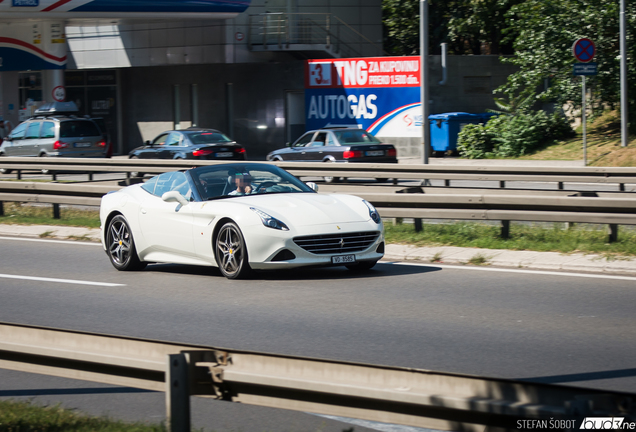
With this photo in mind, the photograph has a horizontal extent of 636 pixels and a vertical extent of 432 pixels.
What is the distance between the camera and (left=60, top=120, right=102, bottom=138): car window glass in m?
27.3

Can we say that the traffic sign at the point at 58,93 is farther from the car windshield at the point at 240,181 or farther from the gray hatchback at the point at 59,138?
the car windshield at the point at 240,181

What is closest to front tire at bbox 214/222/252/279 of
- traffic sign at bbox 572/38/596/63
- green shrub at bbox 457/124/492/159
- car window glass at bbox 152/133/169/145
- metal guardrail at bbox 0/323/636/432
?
metal guardrail at bbox 0/323/636/432

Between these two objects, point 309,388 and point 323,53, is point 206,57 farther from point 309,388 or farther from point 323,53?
point 309,388

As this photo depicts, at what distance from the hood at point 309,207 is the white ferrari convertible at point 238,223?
0.01 m

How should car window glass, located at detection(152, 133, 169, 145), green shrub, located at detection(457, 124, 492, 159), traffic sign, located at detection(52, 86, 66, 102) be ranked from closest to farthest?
car window glass, located at detection(152, 133, 169, 145)
green shrub, located at detection(457, 124, 492, 159)
traffic sign, located at detection(52, 86, 66, 102)

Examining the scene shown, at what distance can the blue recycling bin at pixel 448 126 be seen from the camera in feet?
102

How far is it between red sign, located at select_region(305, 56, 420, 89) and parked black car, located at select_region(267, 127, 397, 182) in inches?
379

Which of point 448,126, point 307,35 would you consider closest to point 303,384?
point 448,126

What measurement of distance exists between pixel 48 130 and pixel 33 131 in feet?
2.28

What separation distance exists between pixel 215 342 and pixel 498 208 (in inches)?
230

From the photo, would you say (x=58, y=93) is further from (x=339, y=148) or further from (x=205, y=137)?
(x=339, y=148)

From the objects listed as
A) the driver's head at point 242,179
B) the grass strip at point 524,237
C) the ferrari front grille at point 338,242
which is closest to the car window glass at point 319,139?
the grass strip at point 524,237

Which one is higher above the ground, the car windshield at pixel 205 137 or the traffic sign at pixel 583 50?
the traffic sign at pixel 583 50

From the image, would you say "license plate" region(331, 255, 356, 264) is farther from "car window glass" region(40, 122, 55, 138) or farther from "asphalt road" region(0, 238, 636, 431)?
"car window glass" region(40, 122, 55, 138)
